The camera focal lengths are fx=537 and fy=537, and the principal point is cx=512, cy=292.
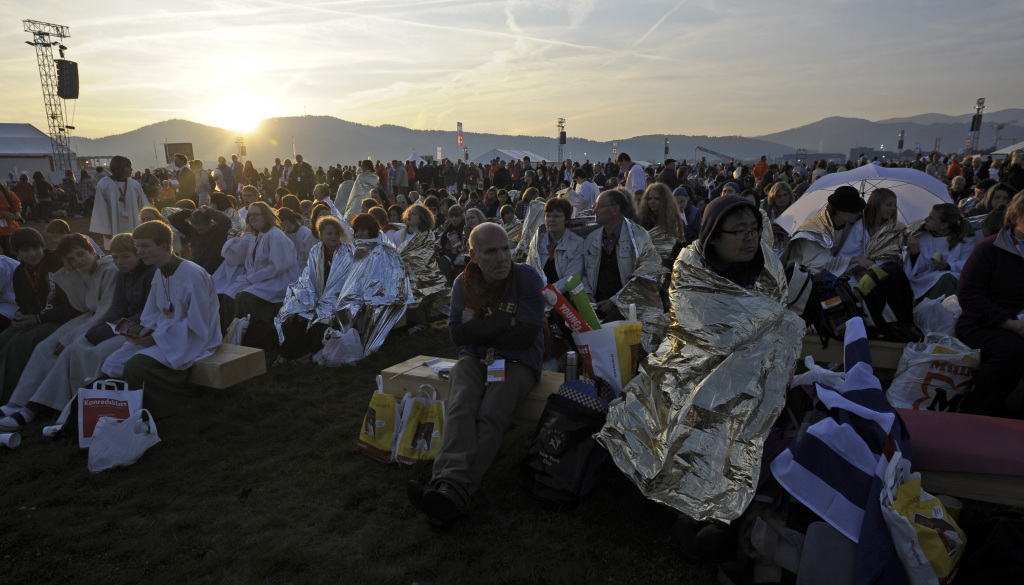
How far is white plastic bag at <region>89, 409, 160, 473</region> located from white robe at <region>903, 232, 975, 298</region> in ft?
21.6

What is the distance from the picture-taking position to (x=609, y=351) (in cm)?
356

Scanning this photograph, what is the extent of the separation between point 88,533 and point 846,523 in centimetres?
389

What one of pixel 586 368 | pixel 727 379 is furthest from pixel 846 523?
pixel 586 368

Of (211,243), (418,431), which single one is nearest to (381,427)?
(418,431)

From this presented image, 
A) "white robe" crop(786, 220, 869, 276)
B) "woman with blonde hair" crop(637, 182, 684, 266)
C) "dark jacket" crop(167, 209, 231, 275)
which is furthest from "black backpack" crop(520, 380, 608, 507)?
"dark jacket" crop(167, 209, 231, 275)

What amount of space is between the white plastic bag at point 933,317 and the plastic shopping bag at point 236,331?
6.49 meters

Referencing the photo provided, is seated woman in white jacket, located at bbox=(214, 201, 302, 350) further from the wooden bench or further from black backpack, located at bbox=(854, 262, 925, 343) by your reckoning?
black backpack, located at bbox=(854, 262, 925, 343)

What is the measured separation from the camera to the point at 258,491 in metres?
3.41

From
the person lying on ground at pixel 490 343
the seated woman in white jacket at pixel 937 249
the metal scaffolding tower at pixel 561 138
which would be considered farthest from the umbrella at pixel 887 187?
the metal scaffolding tower at pixel 561 138

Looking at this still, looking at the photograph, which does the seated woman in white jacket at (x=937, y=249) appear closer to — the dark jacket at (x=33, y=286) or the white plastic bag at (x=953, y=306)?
the white plastic bag at (x=953, y=306)

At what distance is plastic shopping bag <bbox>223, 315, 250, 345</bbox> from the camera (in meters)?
5.91

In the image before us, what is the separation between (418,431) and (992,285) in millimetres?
4082

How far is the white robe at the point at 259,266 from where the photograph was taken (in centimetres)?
643

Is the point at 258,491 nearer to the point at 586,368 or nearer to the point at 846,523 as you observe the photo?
the point at 586,368
